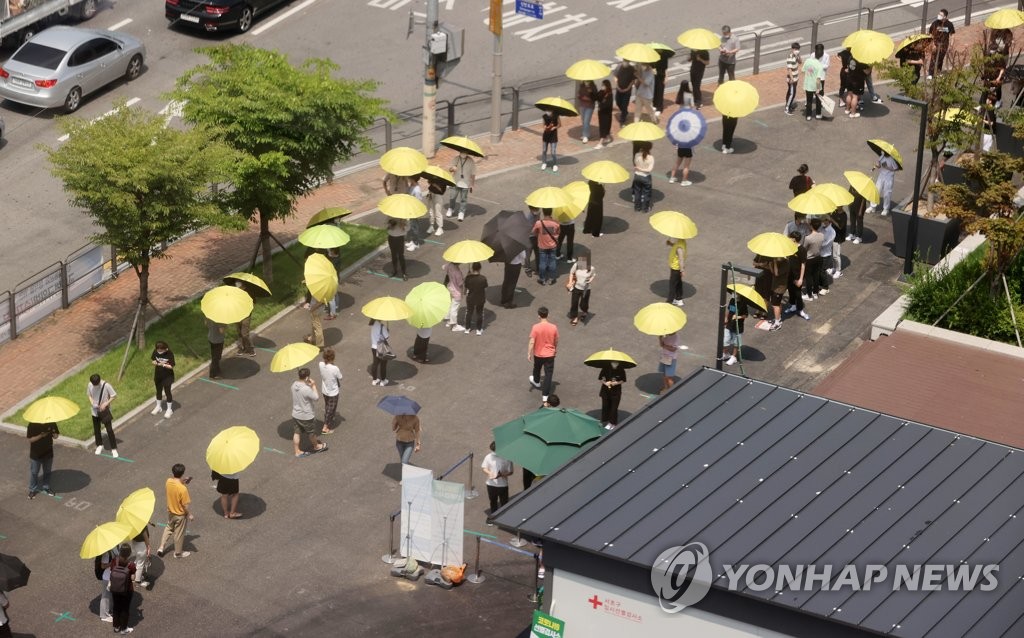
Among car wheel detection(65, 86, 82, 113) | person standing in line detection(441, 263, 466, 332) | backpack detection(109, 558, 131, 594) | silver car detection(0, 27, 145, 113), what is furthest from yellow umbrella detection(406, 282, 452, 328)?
car wheel detection(65, 86, 82, 113)

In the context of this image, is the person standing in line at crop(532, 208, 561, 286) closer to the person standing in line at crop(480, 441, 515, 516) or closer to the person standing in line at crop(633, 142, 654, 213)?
the person standing in line at crop(633, 142, 654, 213)

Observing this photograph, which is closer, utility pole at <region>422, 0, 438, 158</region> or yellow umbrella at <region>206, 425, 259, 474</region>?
yellow umbrella at <region>206, 425, 259, 474</region>

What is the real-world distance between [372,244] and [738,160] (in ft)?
30.2

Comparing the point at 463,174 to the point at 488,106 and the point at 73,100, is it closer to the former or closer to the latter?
the point at 488,106

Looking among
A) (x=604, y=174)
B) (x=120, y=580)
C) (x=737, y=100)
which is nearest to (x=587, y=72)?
(x=737, y=100)

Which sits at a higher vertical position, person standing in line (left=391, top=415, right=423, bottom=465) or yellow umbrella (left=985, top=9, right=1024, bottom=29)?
yellow umbrella (left=985, top=9, right=1024, bottom=29)

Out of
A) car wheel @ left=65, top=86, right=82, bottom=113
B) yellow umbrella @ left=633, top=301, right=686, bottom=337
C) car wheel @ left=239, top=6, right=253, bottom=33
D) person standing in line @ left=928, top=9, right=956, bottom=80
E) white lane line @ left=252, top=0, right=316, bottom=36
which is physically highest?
person standing in line @ left=928, top=9, right=956, bottom=80

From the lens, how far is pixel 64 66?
39312 millimetres

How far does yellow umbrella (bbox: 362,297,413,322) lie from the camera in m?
27.7

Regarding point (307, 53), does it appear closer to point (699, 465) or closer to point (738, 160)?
point (738, 160)

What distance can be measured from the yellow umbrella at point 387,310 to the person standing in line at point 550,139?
9.23 m

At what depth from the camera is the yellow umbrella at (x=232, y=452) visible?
24.0 m

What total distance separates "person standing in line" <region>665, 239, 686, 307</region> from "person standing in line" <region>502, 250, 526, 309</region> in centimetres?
286

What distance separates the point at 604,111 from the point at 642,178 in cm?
417
